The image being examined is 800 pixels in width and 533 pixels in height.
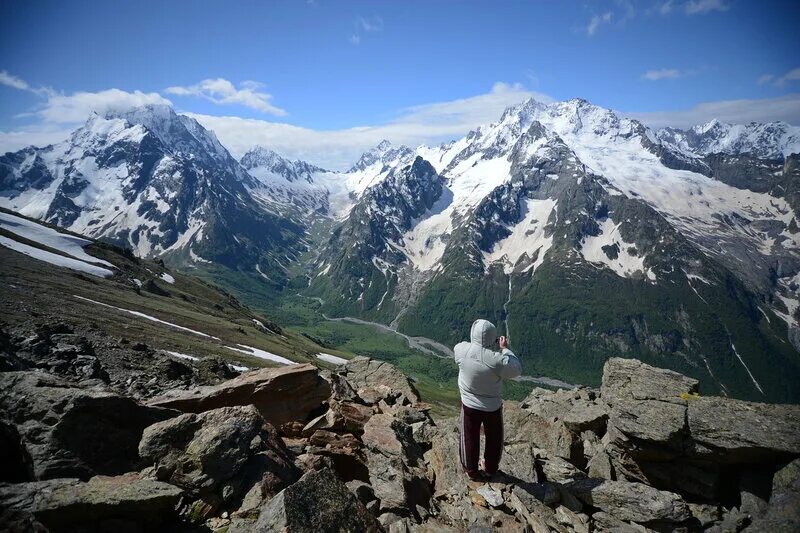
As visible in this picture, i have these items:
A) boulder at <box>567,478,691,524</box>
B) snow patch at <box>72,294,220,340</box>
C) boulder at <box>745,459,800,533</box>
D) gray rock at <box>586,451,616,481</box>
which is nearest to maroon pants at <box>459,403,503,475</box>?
boulder at <box>567,478,691,524</box>

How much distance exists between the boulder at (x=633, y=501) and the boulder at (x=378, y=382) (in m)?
11.9

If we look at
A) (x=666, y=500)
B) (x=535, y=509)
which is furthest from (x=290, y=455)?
(x=666, y=500)

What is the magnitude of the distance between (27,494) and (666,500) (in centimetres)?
1802

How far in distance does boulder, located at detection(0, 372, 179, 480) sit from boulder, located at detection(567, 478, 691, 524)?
49.4 feet

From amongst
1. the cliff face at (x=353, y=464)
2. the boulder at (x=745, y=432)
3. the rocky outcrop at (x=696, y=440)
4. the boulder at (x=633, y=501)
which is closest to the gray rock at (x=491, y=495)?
the cliff face at (x=353, y=464)

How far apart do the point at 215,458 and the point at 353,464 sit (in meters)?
5.35

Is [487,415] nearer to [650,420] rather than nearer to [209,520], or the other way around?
[650,420]

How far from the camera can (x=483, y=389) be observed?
575 inches

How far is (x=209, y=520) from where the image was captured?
10430 millimetres

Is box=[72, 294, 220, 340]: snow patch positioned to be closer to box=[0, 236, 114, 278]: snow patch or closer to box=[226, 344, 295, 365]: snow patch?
box=[226, 344, 295, 365]: snow patch

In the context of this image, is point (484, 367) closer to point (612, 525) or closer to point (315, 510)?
point (612, 525)

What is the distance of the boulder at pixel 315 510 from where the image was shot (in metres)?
8.86

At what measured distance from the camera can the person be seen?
1425 cm

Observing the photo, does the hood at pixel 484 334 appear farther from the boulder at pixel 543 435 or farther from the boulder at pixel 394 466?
the boulder at pixel 543 435
